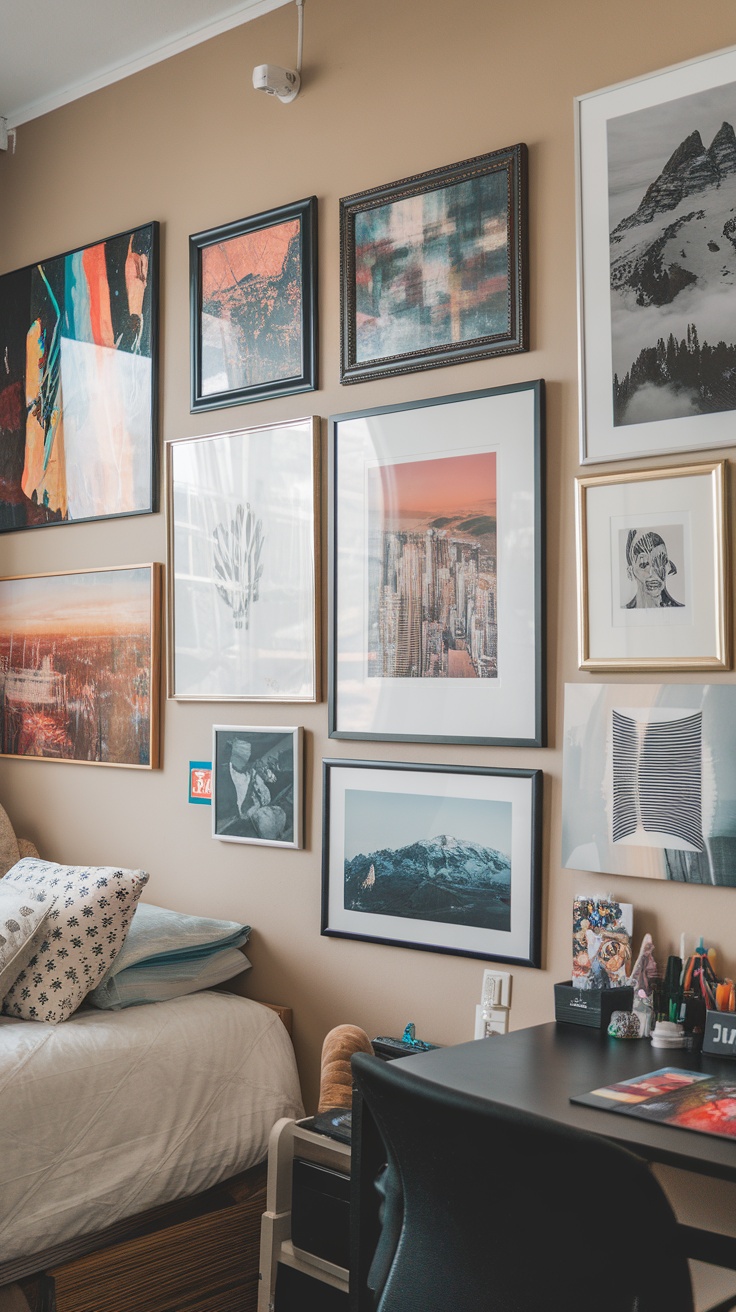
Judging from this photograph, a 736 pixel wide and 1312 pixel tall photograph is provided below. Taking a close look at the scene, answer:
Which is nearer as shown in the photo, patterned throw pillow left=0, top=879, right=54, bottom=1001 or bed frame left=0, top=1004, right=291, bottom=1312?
bed frame left=0, top=1004, right=291, bottom=1312

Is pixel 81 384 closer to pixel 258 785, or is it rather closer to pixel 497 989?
pixel 258 785

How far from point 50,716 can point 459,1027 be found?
5.27 feet

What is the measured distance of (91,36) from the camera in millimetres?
3021

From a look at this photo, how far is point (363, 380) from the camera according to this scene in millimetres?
2559

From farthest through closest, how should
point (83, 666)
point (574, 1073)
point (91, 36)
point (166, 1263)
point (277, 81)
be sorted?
point (83, 666) → point (91, 36) → point (277, 81) → point (166, 1263) → point (574, 1073)

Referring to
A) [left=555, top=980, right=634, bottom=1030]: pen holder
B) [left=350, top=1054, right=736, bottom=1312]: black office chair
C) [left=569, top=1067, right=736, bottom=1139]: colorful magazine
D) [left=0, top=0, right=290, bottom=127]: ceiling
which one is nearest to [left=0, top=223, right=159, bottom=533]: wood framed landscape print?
[left=0, top=0, right=290, bottom=127]: ceiling

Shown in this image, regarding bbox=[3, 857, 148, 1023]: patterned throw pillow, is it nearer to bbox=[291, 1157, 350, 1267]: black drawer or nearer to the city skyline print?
bbox=[291, 1157, 350, 1267]: black drawer

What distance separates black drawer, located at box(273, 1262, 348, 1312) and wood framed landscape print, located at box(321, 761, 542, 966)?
0.66 m

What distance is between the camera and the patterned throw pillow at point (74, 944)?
7.72ft

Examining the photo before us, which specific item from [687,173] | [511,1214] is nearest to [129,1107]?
[511,1214]

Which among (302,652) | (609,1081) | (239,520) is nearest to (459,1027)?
(609,1081)

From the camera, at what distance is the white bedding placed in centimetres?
204

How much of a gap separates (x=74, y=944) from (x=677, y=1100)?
1.36 meters

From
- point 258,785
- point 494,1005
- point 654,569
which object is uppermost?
point 654,569
